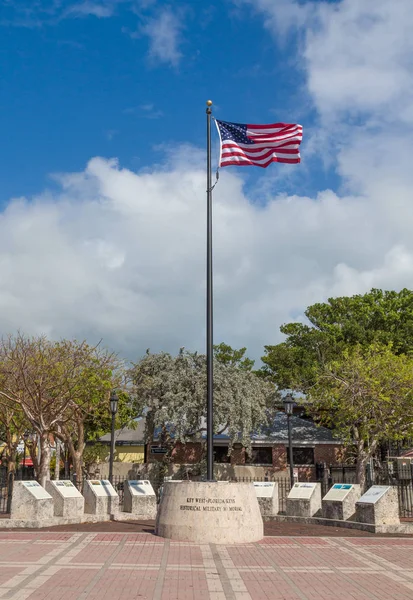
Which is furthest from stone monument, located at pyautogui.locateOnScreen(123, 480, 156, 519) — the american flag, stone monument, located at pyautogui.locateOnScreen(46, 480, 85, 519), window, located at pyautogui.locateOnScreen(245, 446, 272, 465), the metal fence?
window, located at pyautogui.locateOnScreen(245, 446, 272, 465)

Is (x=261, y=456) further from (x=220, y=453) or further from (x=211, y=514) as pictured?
(x=211, y=514)

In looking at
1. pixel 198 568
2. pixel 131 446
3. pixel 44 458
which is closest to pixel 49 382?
pixel 44 458

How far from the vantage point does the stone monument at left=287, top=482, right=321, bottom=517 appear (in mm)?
17578

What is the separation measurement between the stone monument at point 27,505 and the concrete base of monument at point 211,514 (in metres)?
3.75

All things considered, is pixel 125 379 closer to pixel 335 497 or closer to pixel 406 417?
pixel 406 417

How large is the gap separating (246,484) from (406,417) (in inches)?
725

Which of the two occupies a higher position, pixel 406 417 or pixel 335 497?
pixel 406 417

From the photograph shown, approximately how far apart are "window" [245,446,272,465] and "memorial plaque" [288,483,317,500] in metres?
21.7

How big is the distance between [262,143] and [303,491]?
10.7m

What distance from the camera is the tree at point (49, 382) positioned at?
25328 millimetres

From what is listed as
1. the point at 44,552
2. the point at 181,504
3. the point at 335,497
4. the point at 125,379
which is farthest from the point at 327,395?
the point at 44,552

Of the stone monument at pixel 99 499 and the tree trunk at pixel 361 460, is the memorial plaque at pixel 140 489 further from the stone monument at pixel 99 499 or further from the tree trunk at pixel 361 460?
the tree trunk at pixel 361 460

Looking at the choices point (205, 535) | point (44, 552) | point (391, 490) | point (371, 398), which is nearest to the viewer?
point (44, 552)

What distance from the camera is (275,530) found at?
15352 millimetres
